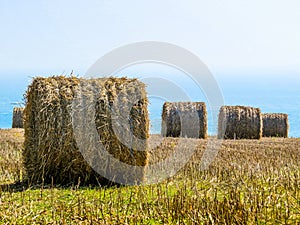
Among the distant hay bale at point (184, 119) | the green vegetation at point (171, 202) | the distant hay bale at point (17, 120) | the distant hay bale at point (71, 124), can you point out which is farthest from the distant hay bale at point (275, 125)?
the distant hay bale at point (71, 124)

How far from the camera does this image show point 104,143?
8.40 metres

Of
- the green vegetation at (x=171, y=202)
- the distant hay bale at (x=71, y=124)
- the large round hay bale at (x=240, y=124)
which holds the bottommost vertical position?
the green vegetation at (x=171, y=202)

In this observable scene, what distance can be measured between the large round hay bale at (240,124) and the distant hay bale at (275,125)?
2.13 meters

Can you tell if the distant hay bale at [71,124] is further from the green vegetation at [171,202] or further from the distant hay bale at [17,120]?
the distant hay bale at [17,120]

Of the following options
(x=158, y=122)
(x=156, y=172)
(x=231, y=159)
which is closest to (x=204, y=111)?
(x=158, y=122)

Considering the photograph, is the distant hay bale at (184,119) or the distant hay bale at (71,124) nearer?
the distant hay bale at (71,124)

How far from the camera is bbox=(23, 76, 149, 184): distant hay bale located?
8.36m

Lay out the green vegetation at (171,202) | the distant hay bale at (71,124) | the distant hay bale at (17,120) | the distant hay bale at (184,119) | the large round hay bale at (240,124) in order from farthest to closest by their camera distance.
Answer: the distant hay bale at (17,120)
the large round hay bale at (240,124)
the distant hay bale at (184,119)
the distant hay bale at (71,124)
the green vegetation at (171,202)

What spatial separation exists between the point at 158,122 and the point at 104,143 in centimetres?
1115

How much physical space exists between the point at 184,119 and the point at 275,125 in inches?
199

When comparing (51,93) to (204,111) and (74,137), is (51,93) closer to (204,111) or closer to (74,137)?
(74,137)

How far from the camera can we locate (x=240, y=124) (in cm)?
1964

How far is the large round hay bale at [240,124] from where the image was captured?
19.6 meters

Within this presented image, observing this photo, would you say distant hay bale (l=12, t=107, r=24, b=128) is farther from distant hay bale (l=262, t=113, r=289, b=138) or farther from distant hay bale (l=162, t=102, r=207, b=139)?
distant hay bale (l=262, t=113, r=289, b=138)
